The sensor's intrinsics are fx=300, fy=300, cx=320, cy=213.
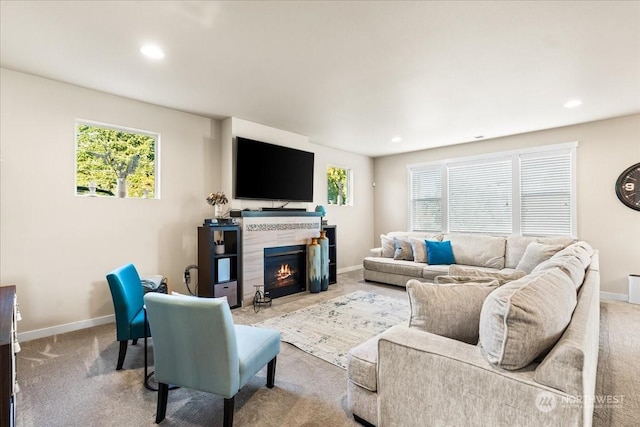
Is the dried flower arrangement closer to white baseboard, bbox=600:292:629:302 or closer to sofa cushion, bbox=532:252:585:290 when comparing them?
sofa cushion, bbox=532:252:585:290

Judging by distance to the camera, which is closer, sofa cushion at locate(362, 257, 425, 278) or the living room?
the living room

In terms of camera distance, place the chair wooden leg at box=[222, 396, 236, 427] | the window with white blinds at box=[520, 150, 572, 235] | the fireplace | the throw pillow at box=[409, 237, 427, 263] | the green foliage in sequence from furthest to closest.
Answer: the green foliage, the throw pillow at box=[409, 237, 427, 263], the window with white blinds at box=[520, 150, 572, 235], the fireplace, the chair wooden leg at box=[222, 396, 236, 427]

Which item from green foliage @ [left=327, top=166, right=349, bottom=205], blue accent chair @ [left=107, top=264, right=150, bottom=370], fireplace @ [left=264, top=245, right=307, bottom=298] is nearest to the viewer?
blue accent chair @ [left=107, top=264, right=150, bottom=370]

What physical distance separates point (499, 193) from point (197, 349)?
563 cm

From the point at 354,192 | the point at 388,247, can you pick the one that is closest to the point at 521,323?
the point at 388,247

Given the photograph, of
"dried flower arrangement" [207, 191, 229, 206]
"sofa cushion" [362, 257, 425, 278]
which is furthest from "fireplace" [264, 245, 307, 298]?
"sofa cushion" [362, 257, 425, 278]

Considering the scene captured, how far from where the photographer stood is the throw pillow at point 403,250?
5.51 m

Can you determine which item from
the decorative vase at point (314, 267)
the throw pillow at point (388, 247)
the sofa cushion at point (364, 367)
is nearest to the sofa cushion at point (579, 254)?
the sofa cushion at point (364, 367)

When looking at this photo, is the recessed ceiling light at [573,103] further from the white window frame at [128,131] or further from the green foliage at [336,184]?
the white window frame at [128,131]

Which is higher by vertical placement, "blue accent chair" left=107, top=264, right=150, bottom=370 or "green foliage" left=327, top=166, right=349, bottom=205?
"green foliage" left=327, top=166, right=349, bottom=205

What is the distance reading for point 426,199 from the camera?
6469mm

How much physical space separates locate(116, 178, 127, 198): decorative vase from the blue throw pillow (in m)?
4.66

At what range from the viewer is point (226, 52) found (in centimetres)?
262

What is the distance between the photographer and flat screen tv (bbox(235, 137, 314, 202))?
439cm
